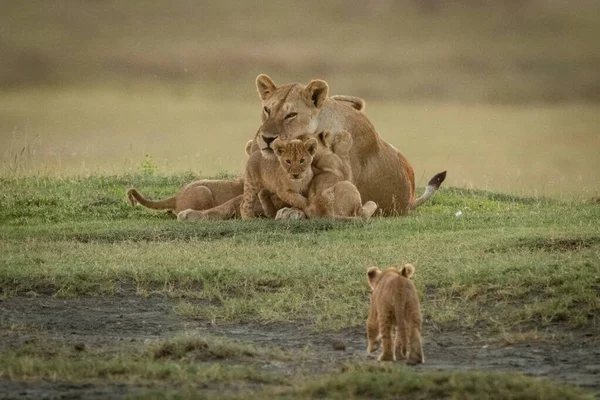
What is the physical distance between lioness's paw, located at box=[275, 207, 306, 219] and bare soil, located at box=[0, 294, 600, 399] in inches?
128

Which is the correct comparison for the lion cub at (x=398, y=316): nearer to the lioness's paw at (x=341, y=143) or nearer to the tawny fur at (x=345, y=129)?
the tawny fur at (x=345, y=129)

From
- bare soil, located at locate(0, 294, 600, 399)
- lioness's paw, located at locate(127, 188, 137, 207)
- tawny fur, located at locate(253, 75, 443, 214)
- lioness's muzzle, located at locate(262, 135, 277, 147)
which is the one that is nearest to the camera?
bare soil, located at locate(0, 294, 600, 399)

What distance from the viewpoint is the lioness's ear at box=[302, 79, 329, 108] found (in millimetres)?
12141

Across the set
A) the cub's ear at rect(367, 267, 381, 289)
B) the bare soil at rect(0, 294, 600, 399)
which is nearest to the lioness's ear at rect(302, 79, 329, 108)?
the bare soil at rect(0, 294, 600, 399)

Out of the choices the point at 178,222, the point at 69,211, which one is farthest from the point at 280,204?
the point at 69,211

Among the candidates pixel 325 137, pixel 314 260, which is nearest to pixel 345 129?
pixel 325 137

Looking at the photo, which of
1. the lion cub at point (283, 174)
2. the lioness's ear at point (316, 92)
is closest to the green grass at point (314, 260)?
the lion cub at point (283, 174)

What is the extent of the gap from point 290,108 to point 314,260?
312cm

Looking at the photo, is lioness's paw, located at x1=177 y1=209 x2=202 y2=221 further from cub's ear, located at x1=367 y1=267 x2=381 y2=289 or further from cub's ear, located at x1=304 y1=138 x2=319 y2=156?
cub's ear, located at x1=367 y1=267 x2=381 y2=289

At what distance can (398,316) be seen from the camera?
5789 mm

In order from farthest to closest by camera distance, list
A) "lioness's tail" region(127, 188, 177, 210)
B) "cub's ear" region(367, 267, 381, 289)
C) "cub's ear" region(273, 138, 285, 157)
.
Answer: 1. "lioness's tail" region(127, 188, 177, 210)
2. "cub's ear" region(273, 138, 285, 157)
3. "cub's ear" region(367, 267, 381, 289)

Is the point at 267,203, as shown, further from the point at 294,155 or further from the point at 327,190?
the point at 294,155

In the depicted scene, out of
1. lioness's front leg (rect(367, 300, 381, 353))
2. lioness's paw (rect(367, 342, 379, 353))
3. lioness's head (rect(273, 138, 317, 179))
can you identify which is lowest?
lioness's paw (rect(367, 342, 379, 353))

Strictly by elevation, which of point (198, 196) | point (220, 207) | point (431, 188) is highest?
point (431, 188)
